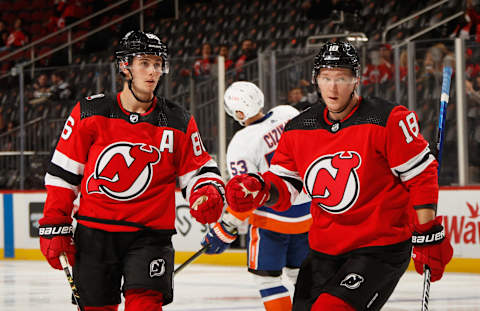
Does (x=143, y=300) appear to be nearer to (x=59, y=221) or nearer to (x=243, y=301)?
(x=59, y=221)

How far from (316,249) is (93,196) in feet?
3.02

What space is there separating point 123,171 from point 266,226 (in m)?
1.49

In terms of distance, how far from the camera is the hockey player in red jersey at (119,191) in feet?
11.7

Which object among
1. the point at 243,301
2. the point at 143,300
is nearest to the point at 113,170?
the point at 143,300

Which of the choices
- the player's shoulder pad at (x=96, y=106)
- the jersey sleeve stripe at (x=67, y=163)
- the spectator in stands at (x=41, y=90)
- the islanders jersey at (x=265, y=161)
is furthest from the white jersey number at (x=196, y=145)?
the spectator in stands at (x=41, y=90)

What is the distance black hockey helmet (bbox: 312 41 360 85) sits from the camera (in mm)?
3248

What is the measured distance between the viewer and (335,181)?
3182 millimetres

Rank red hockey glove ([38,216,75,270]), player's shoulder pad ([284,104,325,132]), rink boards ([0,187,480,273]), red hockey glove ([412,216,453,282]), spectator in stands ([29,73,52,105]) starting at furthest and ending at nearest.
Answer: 1. spectator in stands ([29,73,52,105])
2. rink boards ([0,187,480,273])
3. red hockey glove ([38,216,75,270])
4. player's shoulder pad ([284,104,325,132])
5. red hockey glove ([412,216,453,282])

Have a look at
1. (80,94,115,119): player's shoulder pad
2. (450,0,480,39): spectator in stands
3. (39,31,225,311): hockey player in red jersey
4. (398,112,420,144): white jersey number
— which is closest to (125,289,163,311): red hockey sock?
(39,31,225,311): hockey player in red jersey

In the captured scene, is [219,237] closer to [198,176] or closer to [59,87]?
[198,176]

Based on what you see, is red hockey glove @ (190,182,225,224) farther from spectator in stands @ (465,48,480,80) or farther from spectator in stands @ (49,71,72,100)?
spectator in stands @ (49,71,72,100)

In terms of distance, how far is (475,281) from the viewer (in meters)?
7.71

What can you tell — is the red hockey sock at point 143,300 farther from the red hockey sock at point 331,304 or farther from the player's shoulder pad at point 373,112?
the player's shoulder pad at point 373,112

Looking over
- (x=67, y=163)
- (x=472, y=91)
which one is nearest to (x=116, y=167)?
(x=67, y=163)
